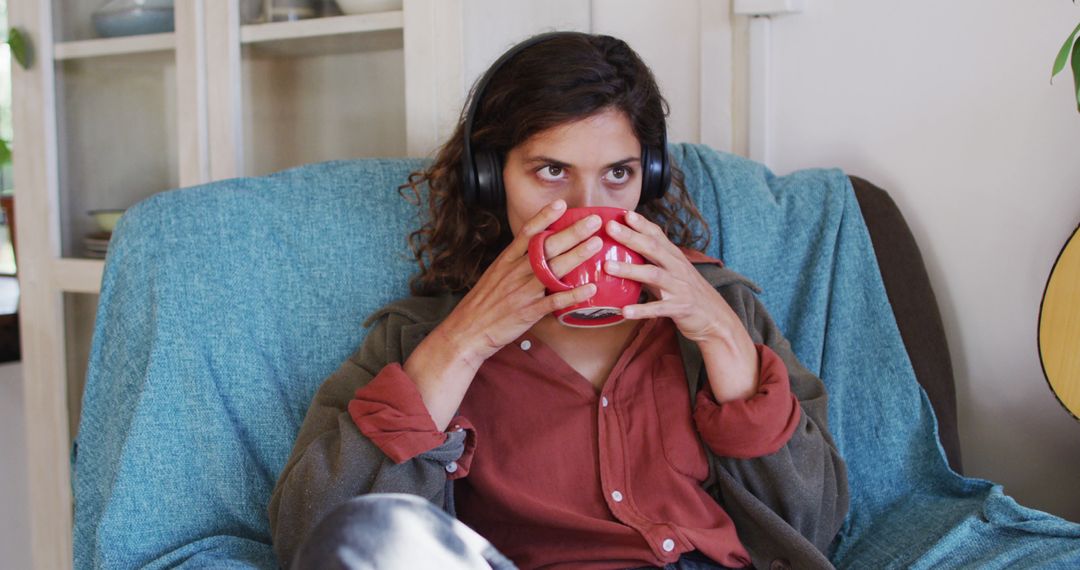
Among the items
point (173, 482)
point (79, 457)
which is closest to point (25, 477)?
point (79, 457)

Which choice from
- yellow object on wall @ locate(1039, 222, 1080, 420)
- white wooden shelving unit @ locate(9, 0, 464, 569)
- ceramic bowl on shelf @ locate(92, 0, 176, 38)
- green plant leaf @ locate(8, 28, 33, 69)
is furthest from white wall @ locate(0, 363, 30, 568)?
yellow object on wall @ locate(1039, 222, 1080, 420)

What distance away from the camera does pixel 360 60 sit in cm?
170

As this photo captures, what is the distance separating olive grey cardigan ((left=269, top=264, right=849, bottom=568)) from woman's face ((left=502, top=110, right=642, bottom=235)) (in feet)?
0.62

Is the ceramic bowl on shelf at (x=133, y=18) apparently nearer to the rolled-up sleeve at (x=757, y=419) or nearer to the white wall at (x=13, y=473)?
the white wall at (x=13, y=473)

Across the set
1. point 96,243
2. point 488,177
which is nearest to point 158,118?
point 96,243

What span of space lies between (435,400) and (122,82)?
46.9 inches

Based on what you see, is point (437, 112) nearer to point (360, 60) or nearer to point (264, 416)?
point (360, 60)

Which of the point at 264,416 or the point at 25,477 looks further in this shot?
the point at 25,477

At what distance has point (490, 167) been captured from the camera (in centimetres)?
118

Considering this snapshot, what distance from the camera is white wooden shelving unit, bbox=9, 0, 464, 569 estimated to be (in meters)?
1.65

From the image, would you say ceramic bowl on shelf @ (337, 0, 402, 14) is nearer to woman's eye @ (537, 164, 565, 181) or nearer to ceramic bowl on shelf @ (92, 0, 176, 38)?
ceramic bowl on shelf @ (92, 0, 176, 38)

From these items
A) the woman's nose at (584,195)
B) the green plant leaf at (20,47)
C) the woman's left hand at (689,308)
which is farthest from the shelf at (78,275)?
the woman's left hand at (689,308)

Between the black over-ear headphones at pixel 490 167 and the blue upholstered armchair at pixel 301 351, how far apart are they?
9.1 inches

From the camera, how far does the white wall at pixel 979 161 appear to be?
1.48 metres
